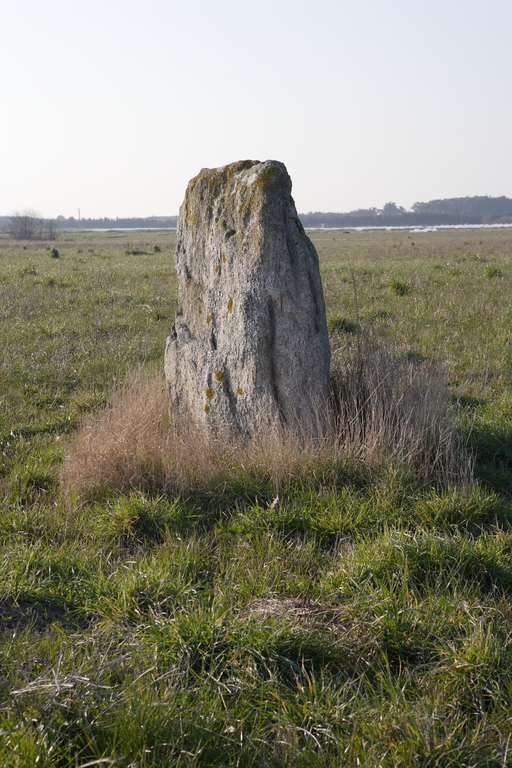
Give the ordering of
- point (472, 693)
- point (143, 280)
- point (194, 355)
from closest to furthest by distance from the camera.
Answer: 1. point (472, 693)
2. point (194, 355)
3. point (143, 280)

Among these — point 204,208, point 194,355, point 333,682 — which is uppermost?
point 204,208

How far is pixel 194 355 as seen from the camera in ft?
20.3

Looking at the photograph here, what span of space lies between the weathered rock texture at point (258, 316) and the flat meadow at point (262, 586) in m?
0.39

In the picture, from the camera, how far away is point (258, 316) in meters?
5.64

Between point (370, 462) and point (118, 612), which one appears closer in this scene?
point (118, 612)

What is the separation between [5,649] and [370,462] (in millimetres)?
2962

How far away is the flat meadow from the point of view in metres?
2.71

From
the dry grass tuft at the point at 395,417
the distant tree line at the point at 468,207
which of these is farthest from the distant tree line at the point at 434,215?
the dry grass tuft at the point at 395,417

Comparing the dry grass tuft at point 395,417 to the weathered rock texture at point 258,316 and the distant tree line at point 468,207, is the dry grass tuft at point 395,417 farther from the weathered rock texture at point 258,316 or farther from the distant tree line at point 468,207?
the distant tree line at point 468,207

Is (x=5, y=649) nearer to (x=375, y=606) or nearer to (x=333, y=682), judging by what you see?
(x=333, y=682)

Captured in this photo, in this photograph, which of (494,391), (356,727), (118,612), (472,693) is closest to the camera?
(356,727)

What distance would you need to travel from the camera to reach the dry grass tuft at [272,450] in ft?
17.0

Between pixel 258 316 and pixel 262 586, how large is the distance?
8.31 feet

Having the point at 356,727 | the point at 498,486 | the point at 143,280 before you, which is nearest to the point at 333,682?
the point at 356,727
